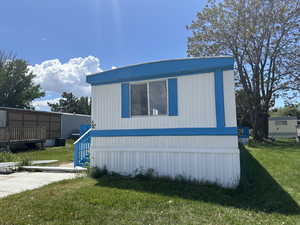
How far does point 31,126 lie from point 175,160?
49.8 ft

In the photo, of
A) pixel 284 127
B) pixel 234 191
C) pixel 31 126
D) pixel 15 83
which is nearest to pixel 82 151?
pixel 234 191

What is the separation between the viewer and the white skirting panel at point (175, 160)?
5035 mm

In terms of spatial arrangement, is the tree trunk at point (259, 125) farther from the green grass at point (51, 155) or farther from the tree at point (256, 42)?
the green grass at point (51, 155)

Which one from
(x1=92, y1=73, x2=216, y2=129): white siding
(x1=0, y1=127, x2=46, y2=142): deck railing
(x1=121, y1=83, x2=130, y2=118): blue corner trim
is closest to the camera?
(x1=92, y1=73, x2=216, y2=129): white siding

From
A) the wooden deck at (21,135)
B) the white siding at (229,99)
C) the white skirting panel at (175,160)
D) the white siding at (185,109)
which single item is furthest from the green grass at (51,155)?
the white siding at (229,99)

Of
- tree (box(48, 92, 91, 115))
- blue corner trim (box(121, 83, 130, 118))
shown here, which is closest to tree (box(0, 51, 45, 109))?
tree (box(48, 92, 91, 115))

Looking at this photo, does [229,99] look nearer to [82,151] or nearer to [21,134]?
[82,151]

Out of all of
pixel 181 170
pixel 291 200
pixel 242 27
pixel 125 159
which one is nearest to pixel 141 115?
pixel 125 159

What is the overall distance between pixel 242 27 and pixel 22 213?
1924cm

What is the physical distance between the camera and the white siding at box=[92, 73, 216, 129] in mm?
5266

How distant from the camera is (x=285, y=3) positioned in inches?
656

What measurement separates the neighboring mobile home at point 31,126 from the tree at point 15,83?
11.3 m

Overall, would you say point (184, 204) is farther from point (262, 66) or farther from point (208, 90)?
point (262, 66)

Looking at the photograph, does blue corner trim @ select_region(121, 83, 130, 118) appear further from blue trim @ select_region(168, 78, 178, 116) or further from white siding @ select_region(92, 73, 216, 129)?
blue trim @ select_region(168, 78, 178, 116)
